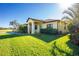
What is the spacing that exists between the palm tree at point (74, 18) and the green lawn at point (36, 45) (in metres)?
0.11

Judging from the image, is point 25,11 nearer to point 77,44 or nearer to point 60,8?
point 60,8

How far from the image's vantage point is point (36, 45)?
3.93m

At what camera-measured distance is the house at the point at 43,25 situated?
393 centimetres

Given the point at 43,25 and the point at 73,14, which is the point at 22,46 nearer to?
the point at 43,25

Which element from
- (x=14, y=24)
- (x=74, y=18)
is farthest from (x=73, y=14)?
(x=14, y=24)

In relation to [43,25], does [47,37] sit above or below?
below

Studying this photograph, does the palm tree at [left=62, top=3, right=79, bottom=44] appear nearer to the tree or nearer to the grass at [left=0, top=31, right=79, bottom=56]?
the grass at [left=0, top=31, right=79, bottom=56]

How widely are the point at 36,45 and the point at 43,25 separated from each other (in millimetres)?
346

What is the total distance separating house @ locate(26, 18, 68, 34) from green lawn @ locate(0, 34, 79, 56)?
102 mm

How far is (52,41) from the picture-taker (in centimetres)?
395

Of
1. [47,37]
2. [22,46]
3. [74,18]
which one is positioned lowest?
[22,46]

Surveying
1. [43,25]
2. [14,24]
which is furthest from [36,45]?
[14,24]

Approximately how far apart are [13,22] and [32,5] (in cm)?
41

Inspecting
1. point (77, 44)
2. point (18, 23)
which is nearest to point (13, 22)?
point (18, 23)
